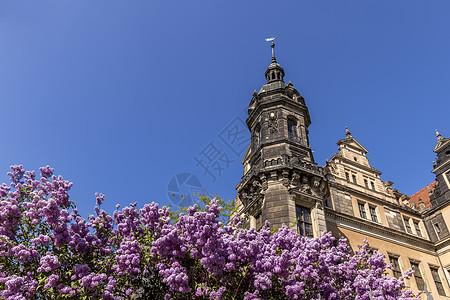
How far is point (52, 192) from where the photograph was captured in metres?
9.11

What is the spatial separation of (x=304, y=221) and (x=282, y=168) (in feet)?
10.6

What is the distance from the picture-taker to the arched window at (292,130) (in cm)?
2228

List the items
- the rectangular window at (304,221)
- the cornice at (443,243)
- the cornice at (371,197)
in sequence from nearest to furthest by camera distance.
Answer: the rectangular window at (304,221), the cornice at (371,197), the cornice at (443,243)

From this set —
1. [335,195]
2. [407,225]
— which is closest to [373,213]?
[335,195]

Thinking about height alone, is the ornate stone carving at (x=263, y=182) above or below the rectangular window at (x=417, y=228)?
below

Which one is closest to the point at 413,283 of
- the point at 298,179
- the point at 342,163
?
the point at 342,163

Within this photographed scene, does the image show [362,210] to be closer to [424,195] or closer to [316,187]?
[316,187]

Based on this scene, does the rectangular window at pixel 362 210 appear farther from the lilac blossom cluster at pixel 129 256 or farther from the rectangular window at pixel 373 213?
the lilac blossom cluster at pixel 129 256

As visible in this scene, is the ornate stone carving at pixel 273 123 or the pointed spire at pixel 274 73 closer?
the ornate stone carving at pixel 273 123

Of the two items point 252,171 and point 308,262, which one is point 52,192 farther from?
point 252,171

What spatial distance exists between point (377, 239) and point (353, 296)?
14052 millimetres

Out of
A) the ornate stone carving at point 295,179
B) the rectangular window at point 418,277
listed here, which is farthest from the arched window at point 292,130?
the rectangular window at point 418,277

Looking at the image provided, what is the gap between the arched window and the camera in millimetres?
22281

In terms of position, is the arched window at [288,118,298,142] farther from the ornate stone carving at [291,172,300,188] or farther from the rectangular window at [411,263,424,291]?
the rectangular window at [411,263,424,291]
